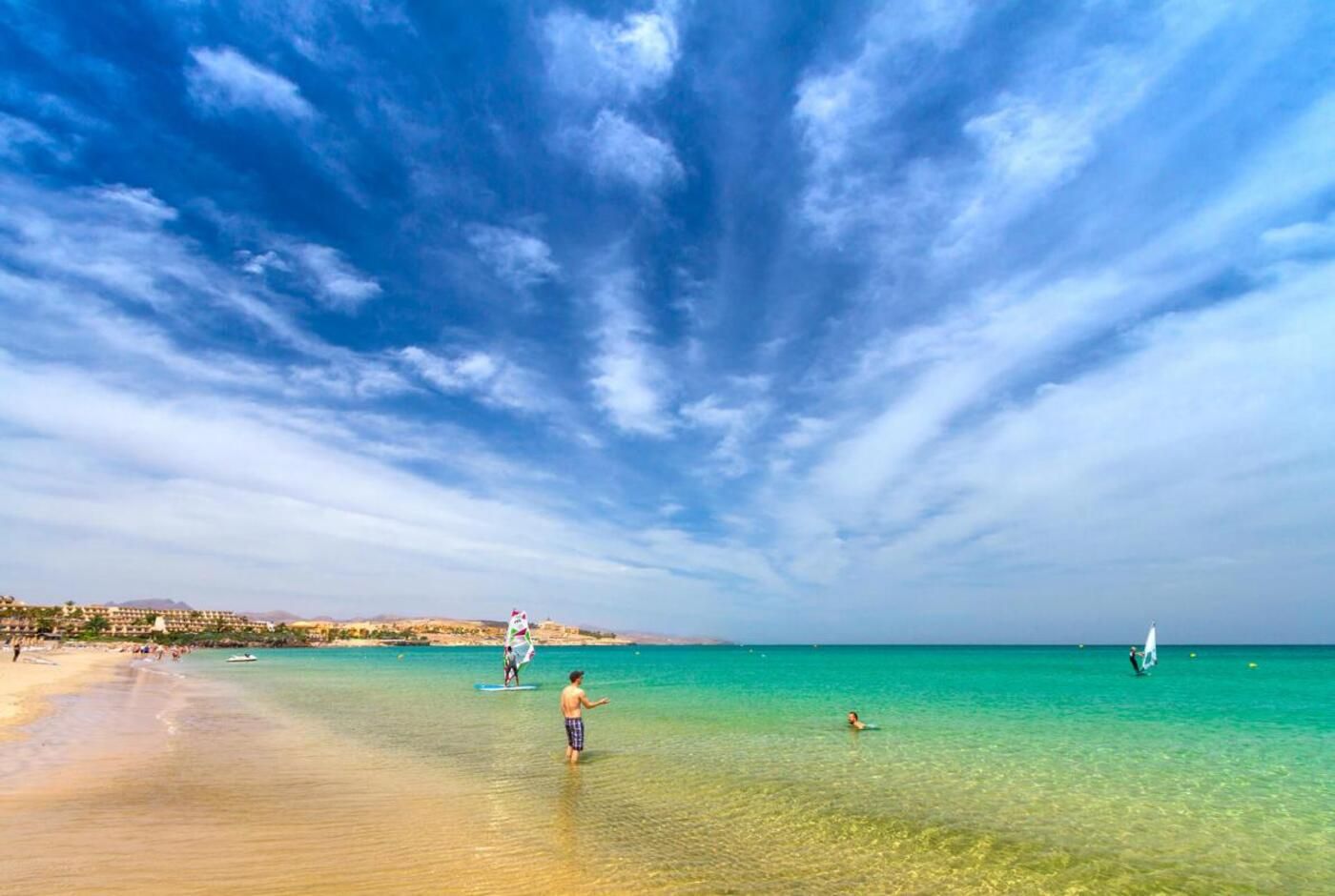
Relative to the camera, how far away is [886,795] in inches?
549

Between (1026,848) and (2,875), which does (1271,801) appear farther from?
(2,875)

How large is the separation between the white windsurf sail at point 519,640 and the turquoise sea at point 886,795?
7238 mm

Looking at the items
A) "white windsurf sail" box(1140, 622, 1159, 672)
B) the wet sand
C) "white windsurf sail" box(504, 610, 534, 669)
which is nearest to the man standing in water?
the wet sand

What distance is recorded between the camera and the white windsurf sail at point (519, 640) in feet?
123

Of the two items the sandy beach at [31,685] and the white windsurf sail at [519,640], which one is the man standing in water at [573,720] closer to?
the sandy beach at [31,685]

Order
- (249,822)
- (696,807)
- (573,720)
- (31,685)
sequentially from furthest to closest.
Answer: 1. (31,685)
2. (573,720)
3. (696,807)
4. (249,822)

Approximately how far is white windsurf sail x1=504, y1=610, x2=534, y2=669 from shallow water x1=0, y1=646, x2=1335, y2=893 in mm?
11339

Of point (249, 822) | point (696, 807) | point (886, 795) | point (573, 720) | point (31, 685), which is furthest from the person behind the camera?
point (31, 685)

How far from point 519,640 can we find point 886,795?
91.8 ft

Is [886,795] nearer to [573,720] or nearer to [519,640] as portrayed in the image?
[573,720]

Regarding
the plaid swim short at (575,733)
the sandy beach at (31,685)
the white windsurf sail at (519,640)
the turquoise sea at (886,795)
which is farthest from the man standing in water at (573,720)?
the white windsurf sail at (519,640)

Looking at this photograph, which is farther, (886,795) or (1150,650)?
(1150,650)

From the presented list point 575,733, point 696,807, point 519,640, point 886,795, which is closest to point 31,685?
point 519,640

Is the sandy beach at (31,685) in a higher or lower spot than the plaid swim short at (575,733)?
lower
